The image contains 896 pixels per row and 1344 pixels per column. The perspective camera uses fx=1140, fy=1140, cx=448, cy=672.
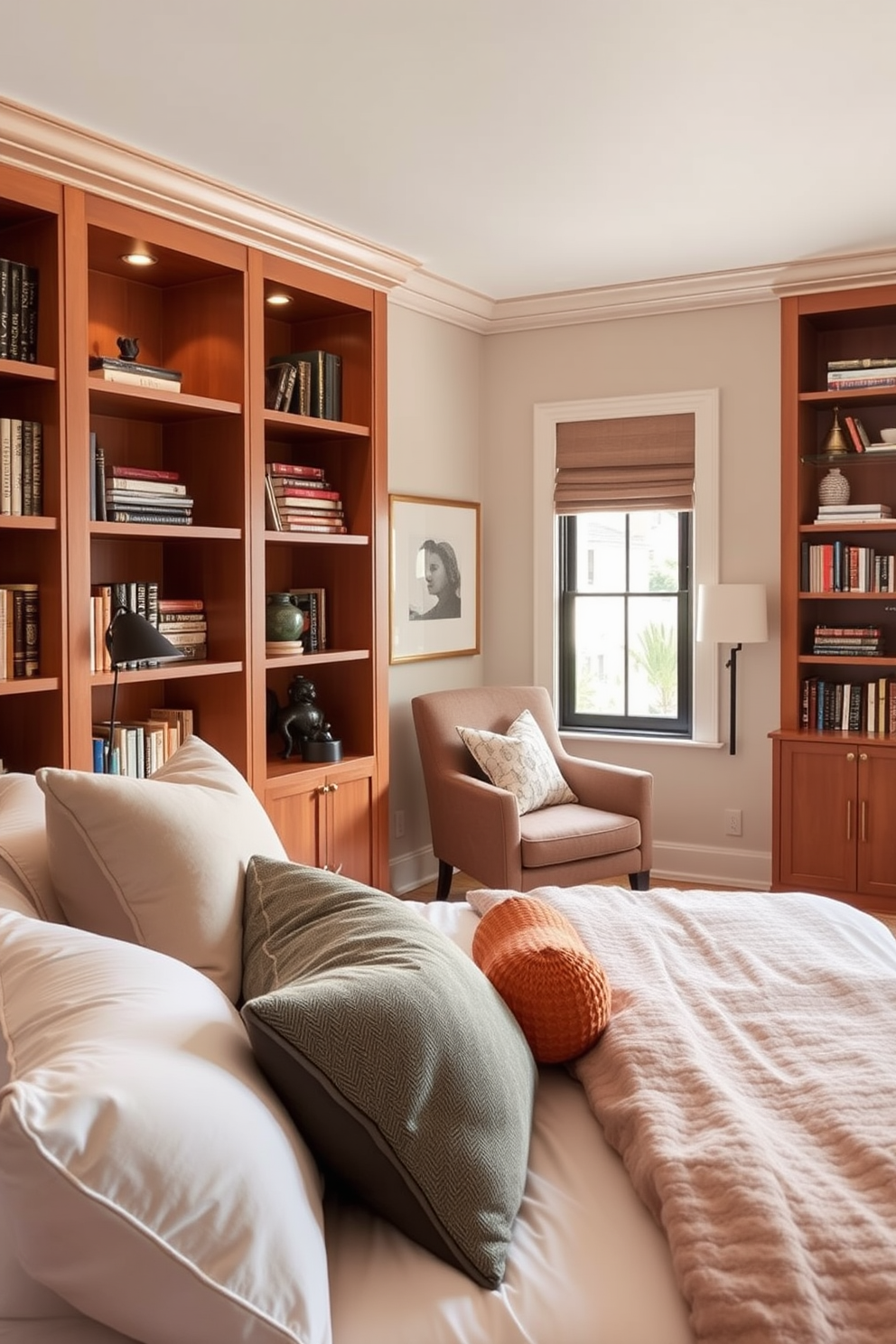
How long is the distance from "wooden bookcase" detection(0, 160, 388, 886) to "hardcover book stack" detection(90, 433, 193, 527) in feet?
0.21

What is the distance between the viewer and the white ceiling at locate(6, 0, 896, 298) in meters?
2.64

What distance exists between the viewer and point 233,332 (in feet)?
12.8

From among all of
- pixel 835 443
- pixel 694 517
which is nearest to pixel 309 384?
pixel 694 517

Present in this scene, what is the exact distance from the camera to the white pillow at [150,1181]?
1.02 meters

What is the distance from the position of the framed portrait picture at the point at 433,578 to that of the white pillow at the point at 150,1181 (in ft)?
12.7

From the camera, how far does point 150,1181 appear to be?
1.05 metres

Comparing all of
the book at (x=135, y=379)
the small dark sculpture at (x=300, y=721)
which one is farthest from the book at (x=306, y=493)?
the small dark sculpture at (x=300, y=721)

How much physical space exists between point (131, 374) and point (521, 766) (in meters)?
2.12

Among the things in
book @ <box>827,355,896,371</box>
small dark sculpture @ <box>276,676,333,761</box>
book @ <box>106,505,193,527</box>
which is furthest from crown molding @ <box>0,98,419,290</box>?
book @ <box>827,355,896,371</box>

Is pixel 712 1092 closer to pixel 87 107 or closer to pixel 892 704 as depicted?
pixel 87 107

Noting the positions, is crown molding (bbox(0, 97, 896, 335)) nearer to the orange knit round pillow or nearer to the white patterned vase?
the white patterned vase

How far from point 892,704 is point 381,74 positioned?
10.6 ft

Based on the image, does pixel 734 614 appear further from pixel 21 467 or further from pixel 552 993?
pixel 552 993

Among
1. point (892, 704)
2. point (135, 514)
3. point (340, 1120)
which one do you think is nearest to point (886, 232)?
point (892, 704)
